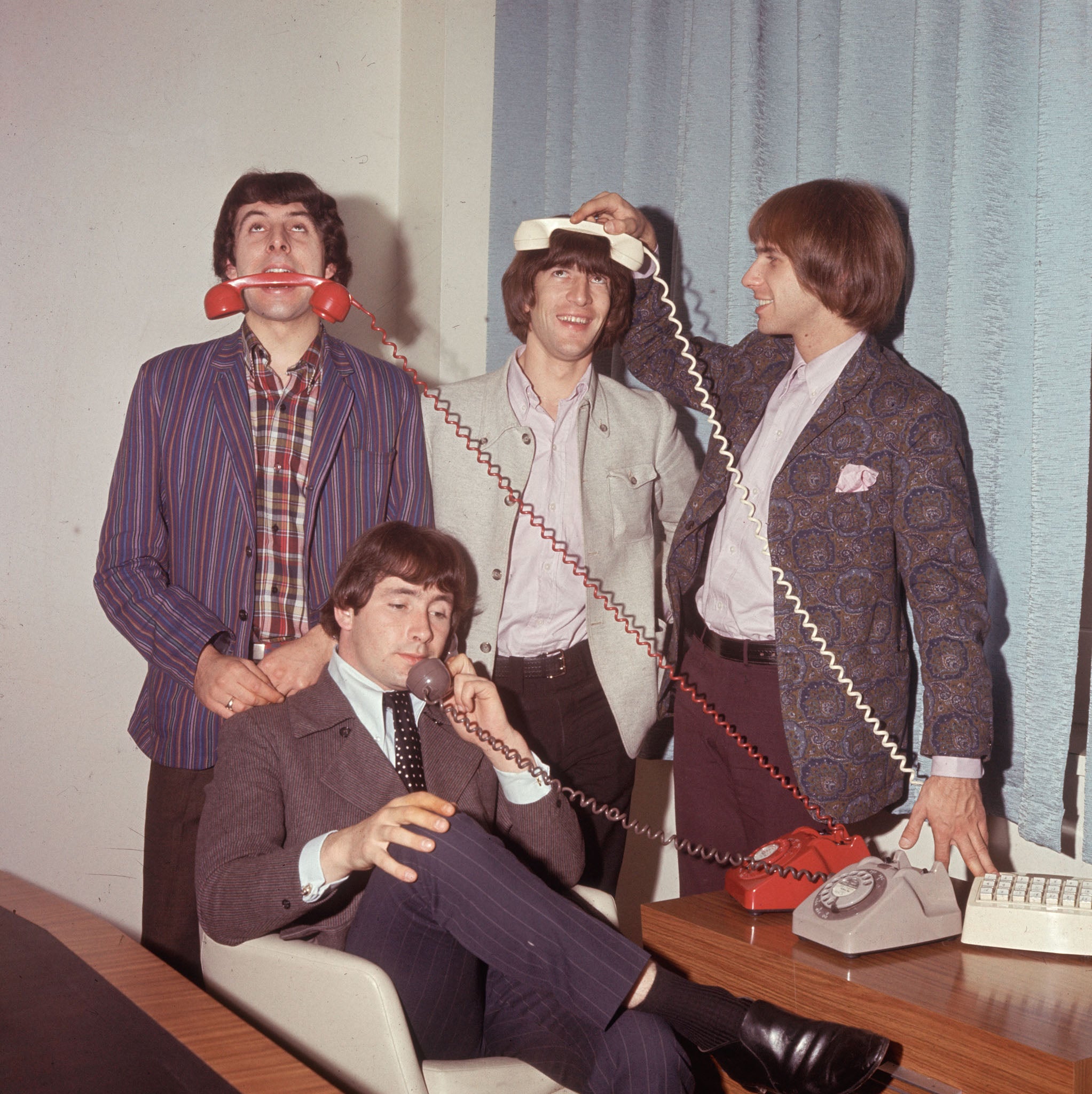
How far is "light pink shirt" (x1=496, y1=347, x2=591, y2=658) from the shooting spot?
80.1 inches

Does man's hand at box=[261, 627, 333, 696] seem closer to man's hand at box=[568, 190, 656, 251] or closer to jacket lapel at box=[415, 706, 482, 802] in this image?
jacket lapel at box=[415, 706, 482, 802]

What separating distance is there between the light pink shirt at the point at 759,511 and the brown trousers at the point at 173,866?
935mm

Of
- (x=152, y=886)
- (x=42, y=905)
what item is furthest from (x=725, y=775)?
(x=42, y=905)

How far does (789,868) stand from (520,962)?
43cm

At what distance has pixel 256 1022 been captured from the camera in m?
1.59

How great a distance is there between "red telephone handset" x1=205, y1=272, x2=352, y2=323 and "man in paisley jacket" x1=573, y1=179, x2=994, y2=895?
0.44 metres

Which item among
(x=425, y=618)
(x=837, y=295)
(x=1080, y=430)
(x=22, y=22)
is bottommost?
(x=425, y=618)

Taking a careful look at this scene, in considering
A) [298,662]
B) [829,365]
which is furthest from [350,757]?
[829,365]

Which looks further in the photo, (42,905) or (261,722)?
(42,905)

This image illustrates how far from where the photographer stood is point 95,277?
243cm

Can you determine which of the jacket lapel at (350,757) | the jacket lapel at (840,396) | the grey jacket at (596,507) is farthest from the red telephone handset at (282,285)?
the jacket lapel at (840,396)

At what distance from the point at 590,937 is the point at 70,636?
1481 millimetres

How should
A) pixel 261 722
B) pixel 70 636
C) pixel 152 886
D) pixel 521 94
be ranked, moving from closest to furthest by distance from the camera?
pixel 261 722, pixel 152 886, pixel 70 636, pixel 521 94

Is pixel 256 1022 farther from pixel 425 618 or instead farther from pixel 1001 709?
pixel 1001 709
